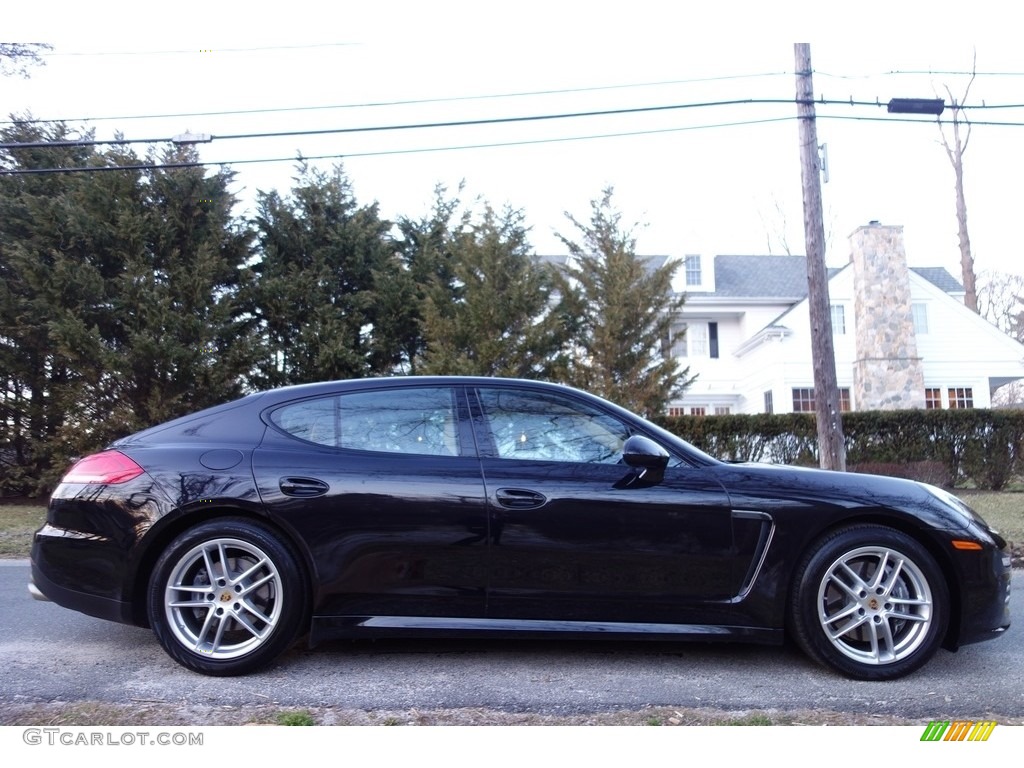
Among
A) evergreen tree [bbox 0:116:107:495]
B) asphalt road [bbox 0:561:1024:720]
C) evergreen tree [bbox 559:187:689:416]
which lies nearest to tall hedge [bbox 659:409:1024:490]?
evergreen tree [bbox 559:187:689:416]

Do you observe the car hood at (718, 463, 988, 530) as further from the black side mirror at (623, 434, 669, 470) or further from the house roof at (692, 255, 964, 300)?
the house roof at (692, 255, 964, 300)

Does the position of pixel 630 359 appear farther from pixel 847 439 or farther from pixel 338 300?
pixel 338 300

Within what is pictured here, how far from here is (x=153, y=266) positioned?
14.3 meters

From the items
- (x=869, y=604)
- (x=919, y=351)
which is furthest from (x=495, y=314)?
(x=919, y=351)

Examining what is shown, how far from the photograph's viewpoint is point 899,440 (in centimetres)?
1489

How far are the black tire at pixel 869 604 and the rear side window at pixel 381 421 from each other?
179 cm

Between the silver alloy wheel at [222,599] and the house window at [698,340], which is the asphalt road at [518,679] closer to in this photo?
the silver alloy wheel at [222,599]

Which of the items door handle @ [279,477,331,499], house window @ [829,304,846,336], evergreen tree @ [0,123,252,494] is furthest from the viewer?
house window @ [829,304,846,336]

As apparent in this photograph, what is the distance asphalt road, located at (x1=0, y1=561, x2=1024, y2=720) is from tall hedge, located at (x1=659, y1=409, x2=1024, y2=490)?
10604 mm

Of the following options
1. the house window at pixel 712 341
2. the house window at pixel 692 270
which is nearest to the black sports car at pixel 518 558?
the house window at pixel 712 341

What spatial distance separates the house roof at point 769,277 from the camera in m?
28.6

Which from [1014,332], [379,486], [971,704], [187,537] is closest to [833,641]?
[971,704]
